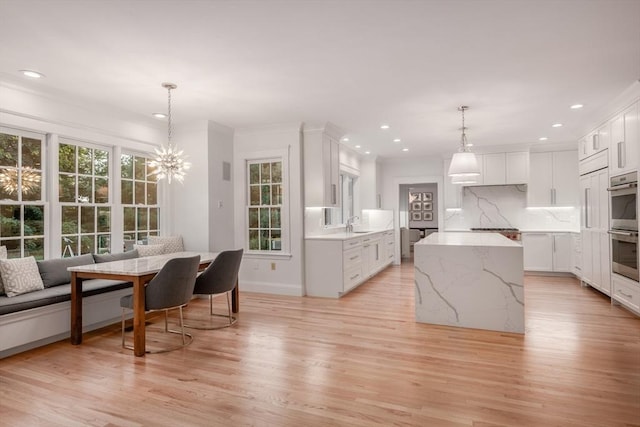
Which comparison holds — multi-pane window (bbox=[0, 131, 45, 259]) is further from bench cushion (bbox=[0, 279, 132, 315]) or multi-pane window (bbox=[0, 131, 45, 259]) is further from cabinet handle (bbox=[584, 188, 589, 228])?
cabinet handle (bbox=[584, 188, 589, 228])

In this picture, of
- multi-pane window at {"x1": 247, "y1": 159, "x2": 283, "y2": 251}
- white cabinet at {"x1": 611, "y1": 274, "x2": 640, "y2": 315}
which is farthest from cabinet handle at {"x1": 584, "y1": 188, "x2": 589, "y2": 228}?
multi-pane window at {"x1": 247, "y1": 159, "x2": 283, "y2": 251}

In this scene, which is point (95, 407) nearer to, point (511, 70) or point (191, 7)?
point (191, 7)

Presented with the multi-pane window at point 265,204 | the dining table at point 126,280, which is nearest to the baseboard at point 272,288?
the multi-pane window at point 265,204

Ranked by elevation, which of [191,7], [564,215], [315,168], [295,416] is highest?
[191,7]

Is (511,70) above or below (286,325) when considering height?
above

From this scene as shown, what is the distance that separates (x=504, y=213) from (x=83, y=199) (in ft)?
24.3

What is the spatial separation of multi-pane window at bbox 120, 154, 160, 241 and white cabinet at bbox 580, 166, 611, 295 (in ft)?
19.8

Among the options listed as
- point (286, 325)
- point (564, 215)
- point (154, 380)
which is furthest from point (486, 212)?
point (154, 380)

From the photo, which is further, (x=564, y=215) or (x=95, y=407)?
(x=564, y=215)

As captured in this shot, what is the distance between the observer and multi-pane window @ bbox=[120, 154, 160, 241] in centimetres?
507

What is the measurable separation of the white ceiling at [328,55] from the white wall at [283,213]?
2.19ft

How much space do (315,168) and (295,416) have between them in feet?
12.7

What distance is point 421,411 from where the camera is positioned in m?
2.32

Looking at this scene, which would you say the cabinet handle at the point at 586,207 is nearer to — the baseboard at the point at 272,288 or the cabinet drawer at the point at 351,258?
the cabinet drawer at the point at 351,258
